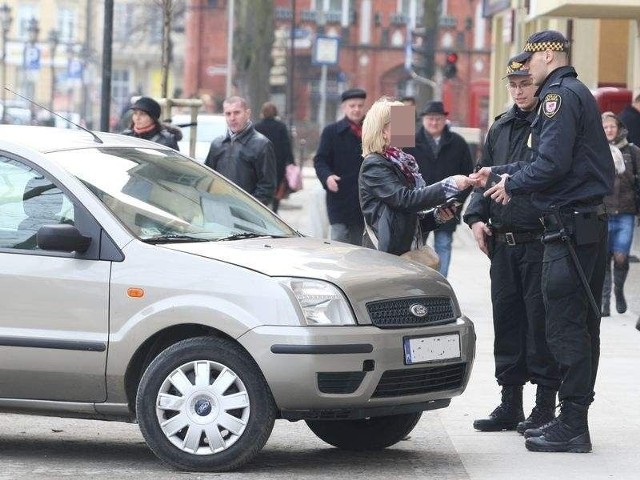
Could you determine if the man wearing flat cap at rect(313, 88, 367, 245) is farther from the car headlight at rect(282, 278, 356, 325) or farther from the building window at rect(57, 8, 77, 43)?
the building window at rect(57, 8, 77, 43)

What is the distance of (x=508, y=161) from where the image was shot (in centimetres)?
880

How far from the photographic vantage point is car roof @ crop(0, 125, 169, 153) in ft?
27.1

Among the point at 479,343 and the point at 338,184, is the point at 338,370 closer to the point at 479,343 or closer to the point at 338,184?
the point at 479,343

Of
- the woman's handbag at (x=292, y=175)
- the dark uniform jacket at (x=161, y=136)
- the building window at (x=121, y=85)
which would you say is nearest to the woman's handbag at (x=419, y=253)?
the dark uniform jacket at (x=161, y=136)

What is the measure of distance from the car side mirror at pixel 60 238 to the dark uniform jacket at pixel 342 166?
5.96m

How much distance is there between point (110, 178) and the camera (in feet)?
26.9

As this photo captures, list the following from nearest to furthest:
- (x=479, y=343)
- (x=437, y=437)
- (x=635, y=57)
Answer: (x=437, y=437), (x=479, y=343), (x=635, y=57)

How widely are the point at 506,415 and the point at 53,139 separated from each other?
2.66 meters

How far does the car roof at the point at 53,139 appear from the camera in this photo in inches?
325

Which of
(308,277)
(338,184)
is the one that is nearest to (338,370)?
(308,277)

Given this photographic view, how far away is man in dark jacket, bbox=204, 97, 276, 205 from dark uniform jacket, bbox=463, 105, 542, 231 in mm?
4434

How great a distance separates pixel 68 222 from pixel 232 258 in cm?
80

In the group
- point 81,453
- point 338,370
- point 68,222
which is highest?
point 68,222

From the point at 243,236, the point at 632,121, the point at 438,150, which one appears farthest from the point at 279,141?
the point at 243,236
